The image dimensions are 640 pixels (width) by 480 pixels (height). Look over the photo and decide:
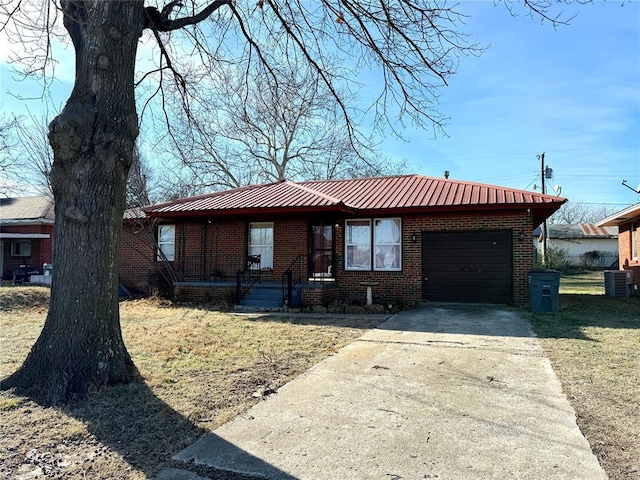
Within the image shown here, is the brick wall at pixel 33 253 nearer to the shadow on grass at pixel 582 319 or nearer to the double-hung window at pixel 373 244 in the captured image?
the double-hung window at pixel 373 244

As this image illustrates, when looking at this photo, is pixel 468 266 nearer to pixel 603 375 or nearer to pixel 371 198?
pixel 371 198

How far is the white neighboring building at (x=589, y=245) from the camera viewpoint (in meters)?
37.3

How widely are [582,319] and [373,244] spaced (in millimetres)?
5826

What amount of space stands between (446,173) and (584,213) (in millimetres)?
59968

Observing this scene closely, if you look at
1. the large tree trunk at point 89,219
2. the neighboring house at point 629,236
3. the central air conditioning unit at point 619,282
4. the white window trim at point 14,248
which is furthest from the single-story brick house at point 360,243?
the white window trim at point 14,248

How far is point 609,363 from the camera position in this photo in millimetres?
6020

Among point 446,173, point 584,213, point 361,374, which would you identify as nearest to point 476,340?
point 361,374

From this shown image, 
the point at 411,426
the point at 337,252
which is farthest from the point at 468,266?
the point at 411,426

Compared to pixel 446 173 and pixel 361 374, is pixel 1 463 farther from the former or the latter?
pixel 446 173

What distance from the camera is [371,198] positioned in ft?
46.5

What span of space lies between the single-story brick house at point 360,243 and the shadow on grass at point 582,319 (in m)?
1.64

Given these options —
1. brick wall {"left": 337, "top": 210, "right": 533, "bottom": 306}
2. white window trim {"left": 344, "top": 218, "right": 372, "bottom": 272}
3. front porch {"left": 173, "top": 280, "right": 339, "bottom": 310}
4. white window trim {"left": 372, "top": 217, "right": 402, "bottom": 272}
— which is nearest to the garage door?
brick wall {"left": 337, "top": 210, "right": 533, "bottom": 306}

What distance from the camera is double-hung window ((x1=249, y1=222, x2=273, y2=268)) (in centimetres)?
1455

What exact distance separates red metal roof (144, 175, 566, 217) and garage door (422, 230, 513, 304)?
98 centimetres
